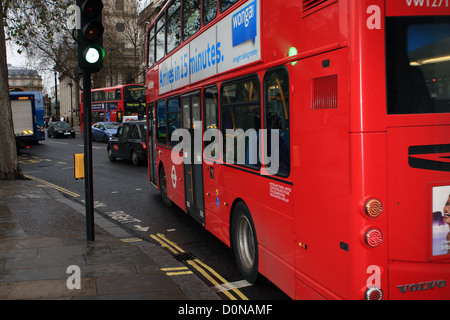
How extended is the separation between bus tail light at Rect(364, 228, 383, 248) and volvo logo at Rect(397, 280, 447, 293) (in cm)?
40

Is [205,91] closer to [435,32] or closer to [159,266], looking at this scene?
[159,266]

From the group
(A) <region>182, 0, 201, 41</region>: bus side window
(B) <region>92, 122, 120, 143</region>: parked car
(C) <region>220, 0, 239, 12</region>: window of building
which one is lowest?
(B) <region>92, 122, 120, 143</region>: parked car

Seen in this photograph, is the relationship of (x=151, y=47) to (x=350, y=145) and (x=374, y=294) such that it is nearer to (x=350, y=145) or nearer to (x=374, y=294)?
(x=350, y=145)

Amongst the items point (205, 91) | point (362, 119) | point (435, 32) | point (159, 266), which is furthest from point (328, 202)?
point (205, 91)

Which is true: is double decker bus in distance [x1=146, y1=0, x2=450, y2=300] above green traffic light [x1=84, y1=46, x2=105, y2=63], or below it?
below

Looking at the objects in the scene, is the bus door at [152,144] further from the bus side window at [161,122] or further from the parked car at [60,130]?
the parked car at [60,130]

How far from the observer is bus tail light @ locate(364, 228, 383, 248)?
325 cm

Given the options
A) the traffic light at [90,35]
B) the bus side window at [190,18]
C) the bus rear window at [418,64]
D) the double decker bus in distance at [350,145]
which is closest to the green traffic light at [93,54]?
the traffic light at [90,35]

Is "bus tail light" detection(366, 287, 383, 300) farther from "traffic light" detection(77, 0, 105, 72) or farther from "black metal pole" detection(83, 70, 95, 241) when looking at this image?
"traffic light" detection(77, 0, 105, 72)

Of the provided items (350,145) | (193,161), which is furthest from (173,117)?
(350,145)

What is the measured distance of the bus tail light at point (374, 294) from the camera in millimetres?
3303

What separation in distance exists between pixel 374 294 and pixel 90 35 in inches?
196

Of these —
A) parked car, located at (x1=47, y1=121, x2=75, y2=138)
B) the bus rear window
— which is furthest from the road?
parked car, located at (x1=47, y1=121, x2=75, y2=138)

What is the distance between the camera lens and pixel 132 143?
18.8 meters
